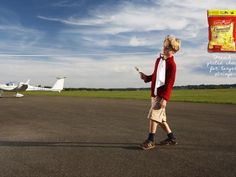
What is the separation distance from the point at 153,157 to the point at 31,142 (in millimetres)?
2865

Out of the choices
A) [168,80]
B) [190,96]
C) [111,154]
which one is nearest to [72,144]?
[111,154]

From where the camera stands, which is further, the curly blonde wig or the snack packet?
the snack packet

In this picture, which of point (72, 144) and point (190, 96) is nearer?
point (72, 144)

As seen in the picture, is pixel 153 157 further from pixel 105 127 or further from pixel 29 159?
pixel 105 127

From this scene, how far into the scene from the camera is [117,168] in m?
4.87

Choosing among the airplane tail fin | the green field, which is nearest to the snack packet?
the green field

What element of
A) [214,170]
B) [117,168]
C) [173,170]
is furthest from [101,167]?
[214,170]

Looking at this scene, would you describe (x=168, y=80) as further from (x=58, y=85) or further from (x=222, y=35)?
(x=58, y=85)

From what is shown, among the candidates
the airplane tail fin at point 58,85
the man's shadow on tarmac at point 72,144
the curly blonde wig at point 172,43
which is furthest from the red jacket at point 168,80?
the airplane tail fin at point 58,85

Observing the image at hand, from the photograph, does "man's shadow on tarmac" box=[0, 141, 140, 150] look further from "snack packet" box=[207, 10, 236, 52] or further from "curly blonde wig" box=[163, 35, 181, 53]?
"snack packet" box=[207, 10, 236, 52]

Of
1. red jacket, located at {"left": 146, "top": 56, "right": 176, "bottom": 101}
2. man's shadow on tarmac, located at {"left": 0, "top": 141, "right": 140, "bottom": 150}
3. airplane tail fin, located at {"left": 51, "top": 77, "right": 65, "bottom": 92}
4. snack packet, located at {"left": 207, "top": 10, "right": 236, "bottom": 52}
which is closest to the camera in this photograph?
red jacket, located at {"left": 146, "top": 56, "right": 176, "bottom": 101}

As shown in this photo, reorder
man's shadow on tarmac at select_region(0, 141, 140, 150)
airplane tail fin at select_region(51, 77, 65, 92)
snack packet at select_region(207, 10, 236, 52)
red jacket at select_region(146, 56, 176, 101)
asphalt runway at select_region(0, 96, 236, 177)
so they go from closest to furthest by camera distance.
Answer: asphalt runway at select_region(0, 96, 236, 177)
red jacket at select_region(146, 56, 176, 101)
man's shadow on tarmac at select_region(0, 141, 140, 150)
snack packet at select_region(207, 10, 236, 52)
airplane tail fin at select_region(51, 77, 65, 92)

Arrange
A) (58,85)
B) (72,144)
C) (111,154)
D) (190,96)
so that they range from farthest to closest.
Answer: (58,85) < (190,96) < (72,144) < (111,154)

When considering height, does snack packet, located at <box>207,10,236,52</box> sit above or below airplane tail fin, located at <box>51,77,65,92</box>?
above
